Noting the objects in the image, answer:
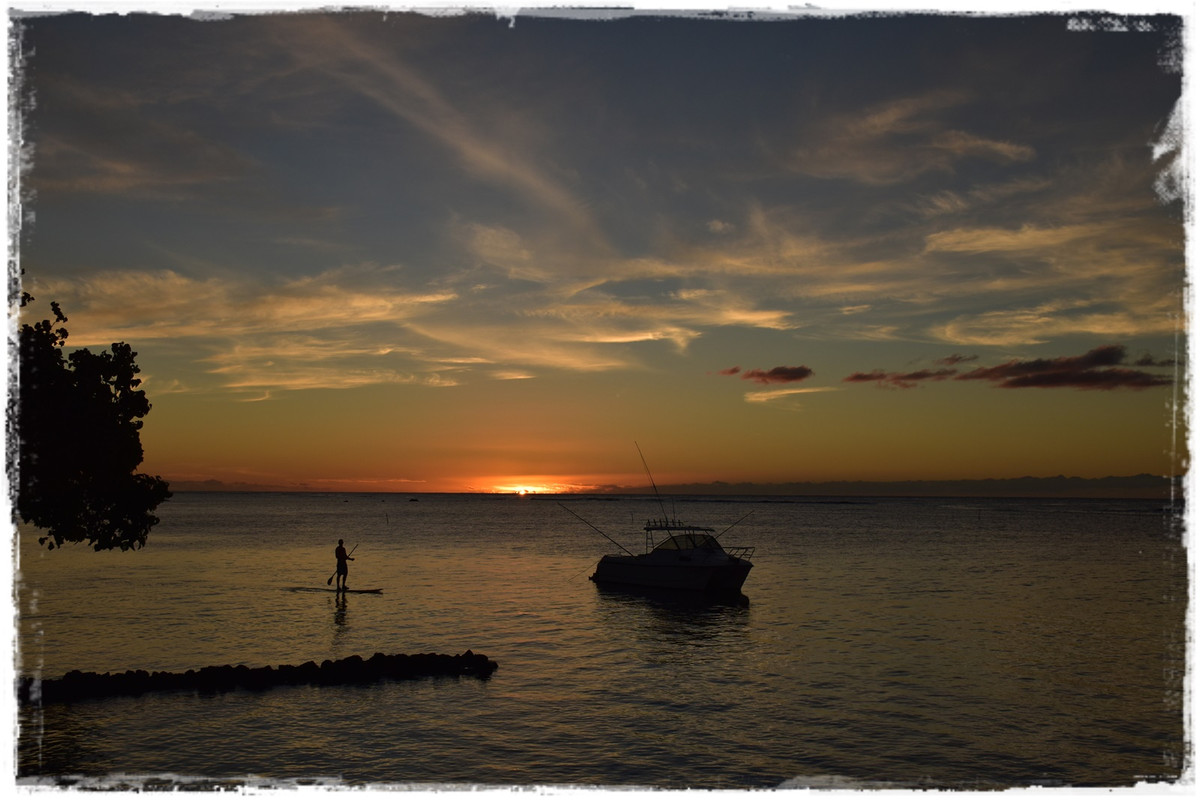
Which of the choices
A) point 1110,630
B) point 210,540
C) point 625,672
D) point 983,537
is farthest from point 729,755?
point 983,537

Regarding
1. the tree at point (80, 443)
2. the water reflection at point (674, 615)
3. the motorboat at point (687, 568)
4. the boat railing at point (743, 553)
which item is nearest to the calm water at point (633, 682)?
the water reflection at point (674, 615)

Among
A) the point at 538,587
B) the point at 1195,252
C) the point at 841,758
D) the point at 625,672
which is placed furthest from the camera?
the point at 538,587

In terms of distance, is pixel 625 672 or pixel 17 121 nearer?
pixel 17 121

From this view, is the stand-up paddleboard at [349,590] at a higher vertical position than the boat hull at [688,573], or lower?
lower

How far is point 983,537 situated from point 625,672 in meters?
93.1

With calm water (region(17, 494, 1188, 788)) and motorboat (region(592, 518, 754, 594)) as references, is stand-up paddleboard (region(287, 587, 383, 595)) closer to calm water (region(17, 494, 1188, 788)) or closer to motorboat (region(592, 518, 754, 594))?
calm water (region(17, 494, 1188, 788))

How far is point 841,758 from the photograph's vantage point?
16891mm

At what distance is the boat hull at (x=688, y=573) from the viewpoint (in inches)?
1575

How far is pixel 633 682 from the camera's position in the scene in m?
23.5

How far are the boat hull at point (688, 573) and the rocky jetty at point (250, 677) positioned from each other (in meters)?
18.0

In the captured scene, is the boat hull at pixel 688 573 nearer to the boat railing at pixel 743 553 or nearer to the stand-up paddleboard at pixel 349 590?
the boat railing at pixel 743 553

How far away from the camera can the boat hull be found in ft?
131

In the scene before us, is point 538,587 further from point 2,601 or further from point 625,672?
point 2,601

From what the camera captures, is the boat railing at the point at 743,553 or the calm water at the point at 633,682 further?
the boat railing at the point at 743,553
